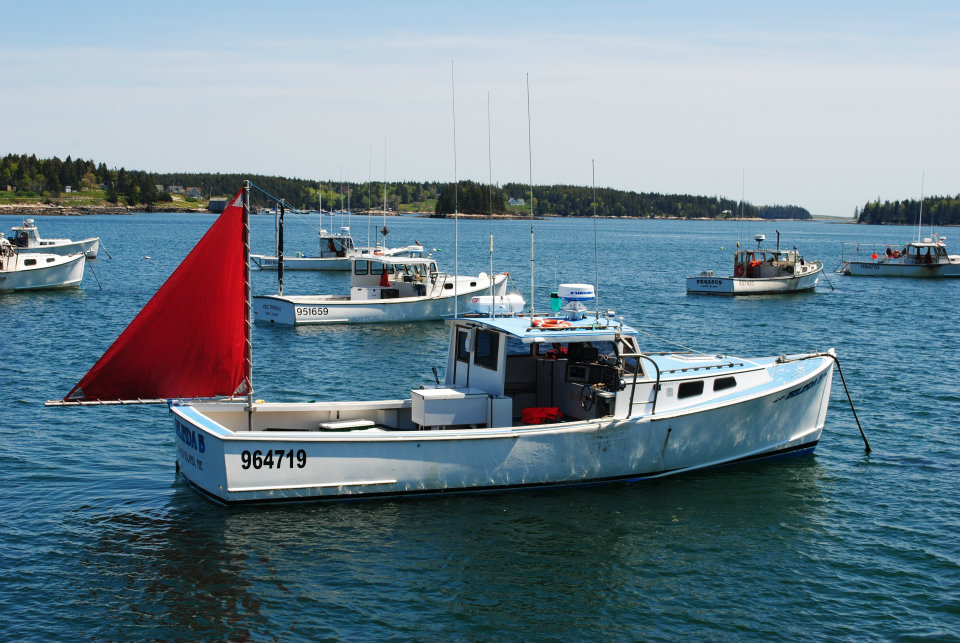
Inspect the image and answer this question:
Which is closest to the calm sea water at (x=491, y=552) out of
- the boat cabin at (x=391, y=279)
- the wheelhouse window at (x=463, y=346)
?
the wheelhouse window at (x=463, y=346)

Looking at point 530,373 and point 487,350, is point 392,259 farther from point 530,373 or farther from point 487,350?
point 487,350

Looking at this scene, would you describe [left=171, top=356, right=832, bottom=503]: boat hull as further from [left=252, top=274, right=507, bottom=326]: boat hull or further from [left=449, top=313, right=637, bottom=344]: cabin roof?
[left=252, top=274, right=507, bottom=326]: boat hull

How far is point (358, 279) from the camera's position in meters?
42.2

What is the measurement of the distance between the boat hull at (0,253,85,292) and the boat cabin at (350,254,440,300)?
65.0 feet

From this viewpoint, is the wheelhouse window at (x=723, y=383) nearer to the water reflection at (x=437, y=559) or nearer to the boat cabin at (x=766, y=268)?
the water reflection at (x=437, y=559)

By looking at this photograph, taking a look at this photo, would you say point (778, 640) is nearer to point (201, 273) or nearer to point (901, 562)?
point (901, 562)

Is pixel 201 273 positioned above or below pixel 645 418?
above

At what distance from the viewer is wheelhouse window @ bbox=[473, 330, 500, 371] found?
17547 millimetres

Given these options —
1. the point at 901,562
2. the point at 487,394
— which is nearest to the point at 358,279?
the point at 487,394

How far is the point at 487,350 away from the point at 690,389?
4007mm

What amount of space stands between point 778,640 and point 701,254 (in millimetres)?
107028

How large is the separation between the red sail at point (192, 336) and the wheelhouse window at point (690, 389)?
27.0 feet

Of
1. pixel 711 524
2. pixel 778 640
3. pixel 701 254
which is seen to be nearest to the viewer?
pixel 778 640

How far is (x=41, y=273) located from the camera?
50469 mm
